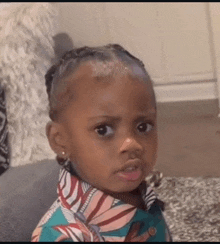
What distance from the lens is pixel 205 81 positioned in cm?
245

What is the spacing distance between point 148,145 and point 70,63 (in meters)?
0.15

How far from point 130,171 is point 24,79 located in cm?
44

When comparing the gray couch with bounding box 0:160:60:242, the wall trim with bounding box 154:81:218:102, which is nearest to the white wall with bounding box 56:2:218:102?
the wall trim with bounding box 154:81:218:102

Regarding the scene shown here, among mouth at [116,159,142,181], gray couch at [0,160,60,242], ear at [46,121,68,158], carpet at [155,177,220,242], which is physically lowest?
carpet at [155,177,220,242]

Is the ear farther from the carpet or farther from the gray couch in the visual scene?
the carpet

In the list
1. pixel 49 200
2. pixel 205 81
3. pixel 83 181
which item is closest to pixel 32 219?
pixel 49 200

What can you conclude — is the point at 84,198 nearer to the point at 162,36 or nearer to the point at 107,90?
the point at 107,90

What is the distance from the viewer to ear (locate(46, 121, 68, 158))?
529 millimetres

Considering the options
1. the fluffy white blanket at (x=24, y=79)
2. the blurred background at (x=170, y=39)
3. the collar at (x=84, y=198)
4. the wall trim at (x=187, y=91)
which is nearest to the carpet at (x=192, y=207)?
the fluffy white blanket at (x=24, y=79)

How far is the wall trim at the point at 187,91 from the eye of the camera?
2.44 meters

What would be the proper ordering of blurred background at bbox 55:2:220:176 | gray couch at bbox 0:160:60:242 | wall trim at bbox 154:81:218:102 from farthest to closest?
1. wall trim at bbox 154:81:218:102
2. blurred background at bbox 55:2:220:176
3. gray couch at bbox 0:160:60:242

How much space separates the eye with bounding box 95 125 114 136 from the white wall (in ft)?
6.66

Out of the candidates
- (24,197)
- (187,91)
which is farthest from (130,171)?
(187,91)

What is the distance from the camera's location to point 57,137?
539 millimetres
